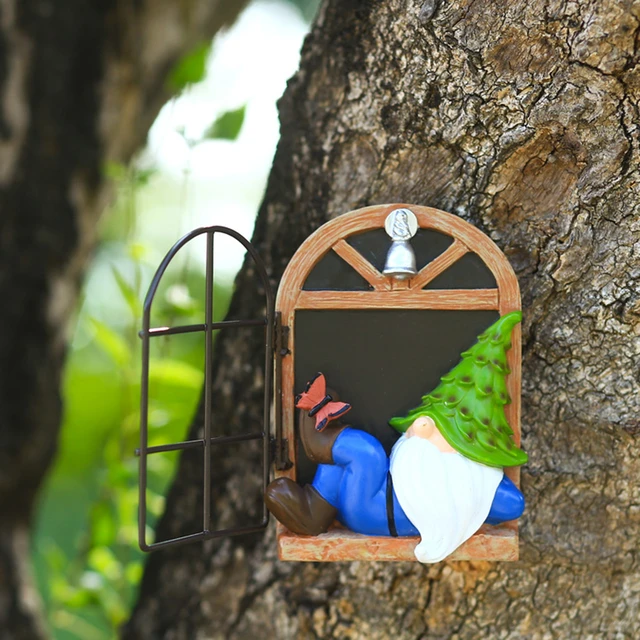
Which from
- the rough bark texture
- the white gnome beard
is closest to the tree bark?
the white gnome beard

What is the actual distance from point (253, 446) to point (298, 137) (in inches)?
19.7

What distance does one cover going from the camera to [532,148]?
930mm

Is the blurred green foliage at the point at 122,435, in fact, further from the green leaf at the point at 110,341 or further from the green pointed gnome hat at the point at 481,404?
the green pointed gnome hat at the point at 481,404

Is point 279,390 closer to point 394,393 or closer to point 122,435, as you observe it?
point 394,393

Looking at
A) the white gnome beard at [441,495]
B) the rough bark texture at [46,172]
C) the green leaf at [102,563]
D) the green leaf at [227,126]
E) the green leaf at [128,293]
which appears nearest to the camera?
the white gnome beard at [441,495]

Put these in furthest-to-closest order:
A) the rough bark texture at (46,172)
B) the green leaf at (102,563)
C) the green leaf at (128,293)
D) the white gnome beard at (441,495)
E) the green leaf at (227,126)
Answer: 1. the rough bark texture at (46,172)
2. the green leaf at (102,563)
3. the green leaf at (128,293)
4. the green leaf at (227,126)
5. the white gnome beard at (441,495)

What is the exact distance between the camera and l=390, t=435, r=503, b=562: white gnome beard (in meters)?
0.84

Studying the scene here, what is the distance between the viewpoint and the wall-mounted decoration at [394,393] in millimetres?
851

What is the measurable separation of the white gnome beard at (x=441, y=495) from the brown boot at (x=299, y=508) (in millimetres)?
94

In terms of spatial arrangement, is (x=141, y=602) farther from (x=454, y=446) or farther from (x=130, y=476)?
(x=454, y=446)

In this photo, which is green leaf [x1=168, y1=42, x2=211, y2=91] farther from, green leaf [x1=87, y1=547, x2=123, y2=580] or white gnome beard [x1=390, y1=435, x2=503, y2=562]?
green leaf [x1=87, y1=547, x2=123, y2=580]

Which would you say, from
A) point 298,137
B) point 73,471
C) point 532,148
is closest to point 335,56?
point 298,137

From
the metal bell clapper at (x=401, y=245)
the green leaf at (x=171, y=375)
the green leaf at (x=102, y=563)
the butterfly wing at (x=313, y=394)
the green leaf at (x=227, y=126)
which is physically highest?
the green leaf at (x=227, y=126)

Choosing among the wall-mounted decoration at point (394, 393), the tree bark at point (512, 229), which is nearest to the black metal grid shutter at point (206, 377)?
the wall-mounted decoration at point (394, 393)
